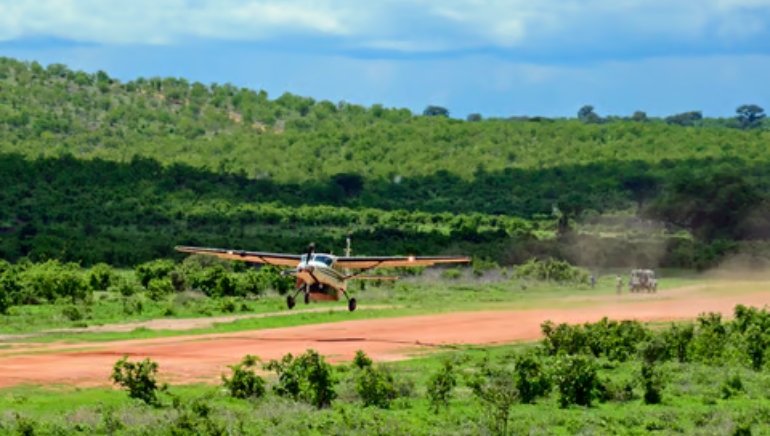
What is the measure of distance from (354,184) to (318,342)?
104 meters

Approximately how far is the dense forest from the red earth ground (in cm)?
2785

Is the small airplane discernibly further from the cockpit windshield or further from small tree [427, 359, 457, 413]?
small tree [427, 359, 457, 413]

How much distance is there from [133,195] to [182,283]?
189ft

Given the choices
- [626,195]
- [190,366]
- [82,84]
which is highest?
[82,84]

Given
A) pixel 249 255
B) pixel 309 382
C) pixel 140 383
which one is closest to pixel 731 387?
pixel 309 382

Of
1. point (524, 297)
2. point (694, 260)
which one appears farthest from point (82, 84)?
point (524, 297)

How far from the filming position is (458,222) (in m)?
117

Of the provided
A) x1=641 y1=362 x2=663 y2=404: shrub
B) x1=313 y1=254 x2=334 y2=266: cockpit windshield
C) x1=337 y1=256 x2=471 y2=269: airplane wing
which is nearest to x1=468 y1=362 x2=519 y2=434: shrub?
x1=641 y1=362 x2=663 y2=404: shrub

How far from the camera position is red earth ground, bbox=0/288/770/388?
36.3 meters

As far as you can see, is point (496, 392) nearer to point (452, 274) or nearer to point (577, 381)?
point (577, 381)

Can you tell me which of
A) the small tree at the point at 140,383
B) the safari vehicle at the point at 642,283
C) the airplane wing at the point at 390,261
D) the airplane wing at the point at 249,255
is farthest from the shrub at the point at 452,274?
the small tree at the point at 140,383

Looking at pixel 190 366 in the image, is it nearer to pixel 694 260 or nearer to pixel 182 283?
pixel 182 283

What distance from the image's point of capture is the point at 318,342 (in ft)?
153

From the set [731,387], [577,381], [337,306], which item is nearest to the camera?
[577,381]
